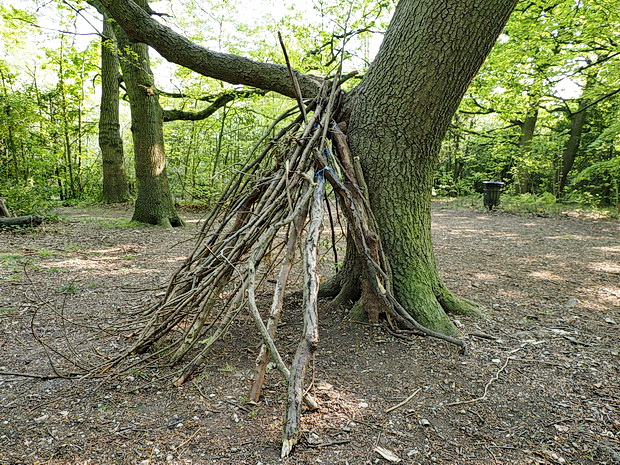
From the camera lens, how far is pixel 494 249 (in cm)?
530

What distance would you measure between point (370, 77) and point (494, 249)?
382 centimetres

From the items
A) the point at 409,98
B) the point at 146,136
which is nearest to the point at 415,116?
the point at 409,98

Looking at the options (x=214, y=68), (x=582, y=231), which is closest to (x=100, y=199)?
(x=214, y=68)

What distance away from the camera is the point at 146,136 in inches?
261

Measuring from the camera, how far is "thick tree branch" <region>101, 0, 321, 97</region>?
276 centimetres

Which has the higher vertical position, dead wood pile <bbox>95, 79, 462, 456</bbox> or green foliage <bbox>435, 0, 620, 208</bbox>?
green foliage <bbox>435, 0, 620, 208</bbox>

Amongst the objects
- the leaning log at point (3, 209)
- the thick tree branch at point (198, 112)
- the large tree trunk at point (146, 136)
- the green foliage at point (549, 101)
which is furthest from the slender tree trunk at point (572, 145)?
the leaning log at point (3, 209)

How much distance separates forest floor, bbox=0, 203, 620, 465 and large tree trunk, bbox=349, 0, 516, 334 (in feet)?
1.37

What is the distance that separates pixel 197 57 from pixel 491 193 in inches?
365

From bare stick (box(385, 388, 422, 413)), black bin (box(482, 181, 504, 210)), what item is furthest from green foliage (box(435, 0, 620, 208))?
bare stick (box(385, 388, 422, 413))

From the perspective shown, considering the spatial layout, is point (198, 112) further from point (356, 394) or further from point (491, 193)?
point (356, 394)

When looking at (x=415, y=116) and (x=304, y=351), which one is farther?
(x=415, y=116)

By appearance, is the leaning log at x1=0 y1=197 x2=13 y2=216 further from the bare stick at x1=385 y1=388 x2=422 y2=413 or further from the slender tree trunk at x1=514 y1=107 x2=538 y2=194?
the slender tree trunk at x1=514 y1=107 x2=538 y2=194

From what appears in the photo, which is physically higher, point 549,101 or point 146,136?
point 549,101
